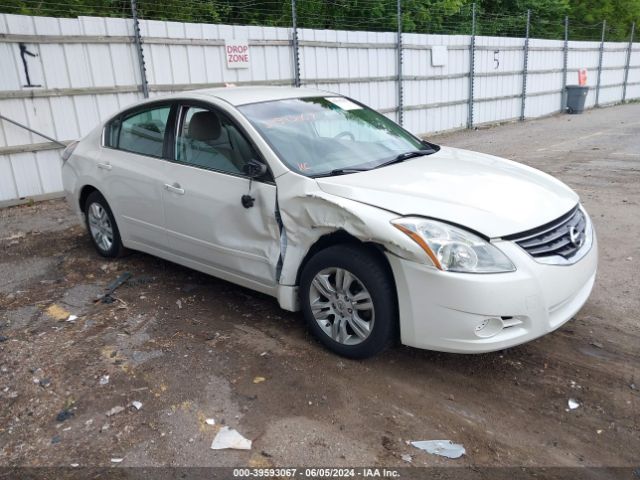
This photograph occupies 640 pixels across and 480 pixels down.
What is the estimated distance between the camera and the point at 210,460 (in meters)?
2.85

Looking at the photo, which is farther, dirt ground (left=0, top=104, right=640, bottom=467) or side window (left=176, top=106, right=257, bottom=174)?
side window (left=176, top=106, right=257, bottom=174)

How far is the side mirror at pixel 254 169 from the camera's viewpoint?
3.85 m

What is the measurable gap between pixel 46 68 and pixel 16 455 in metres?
6.66

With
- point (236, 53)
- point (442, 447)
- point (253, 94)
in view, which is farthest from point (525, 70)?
point (442, 447)

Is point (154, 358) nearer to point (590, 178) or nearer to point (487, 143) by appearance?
point (590, 178)

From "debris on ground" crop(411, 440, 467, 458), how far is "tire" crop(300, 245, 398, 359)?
0.68m

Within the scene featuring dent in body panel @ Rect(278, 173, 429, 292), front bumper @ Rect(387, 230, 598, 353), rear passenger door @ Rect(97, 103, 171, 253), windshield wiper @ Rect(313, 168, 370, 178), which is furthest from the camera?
rear passenger door @ Rect(97, 103, 171, 253)

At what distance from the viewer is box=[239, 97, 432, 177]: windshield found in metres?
3.99

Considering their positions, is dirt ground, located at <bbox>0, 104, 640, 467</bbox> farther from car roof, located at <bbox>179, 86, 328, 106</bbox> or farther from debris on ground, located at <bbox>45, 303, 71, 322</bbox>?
car roof, located at <bbox>179, 86, 328, 106</bbox>

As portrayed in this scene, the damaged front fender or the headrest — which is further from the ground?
the headrest

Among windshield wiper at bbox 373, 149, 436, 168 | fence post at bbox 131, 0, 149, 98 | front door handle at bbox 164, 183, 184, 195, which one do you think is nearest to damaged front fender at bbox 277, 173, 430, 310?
windshield wiper at bbox 373, 149, 436, 168

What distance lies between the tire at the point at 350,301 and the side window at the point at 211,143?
1.00 metres

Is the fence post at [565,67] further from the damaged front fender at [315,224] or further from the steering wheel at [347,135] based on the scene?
the damaged front fender at [315,224]

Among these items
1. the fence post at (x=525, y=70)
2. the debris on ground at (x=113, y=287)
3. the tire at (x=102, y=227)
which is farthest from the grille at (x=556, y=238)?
the fence post at (x=525, y=70)
